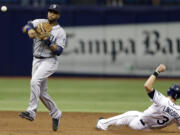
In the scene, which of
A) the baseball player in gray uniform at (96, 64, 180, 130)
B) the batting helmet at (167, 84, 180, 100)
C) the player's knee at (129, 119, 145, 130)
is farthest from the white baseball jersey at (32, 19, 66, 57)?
the batting helmet at (167, 84, 180, 100)

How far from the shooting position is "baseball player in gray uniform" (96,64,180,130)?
8703 millimetres

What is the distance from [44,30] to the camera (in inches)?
362

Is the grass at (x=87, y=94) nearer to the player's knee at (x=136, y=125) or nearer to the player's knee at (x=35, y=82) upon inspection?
the player's knee at (x=136, y=125)

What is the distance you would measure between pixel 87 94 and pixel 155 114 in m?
7.02

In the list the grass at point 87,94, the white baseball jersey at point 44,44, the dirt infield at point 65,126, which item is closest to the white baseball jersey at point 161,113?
the dirt infield at point 65,126

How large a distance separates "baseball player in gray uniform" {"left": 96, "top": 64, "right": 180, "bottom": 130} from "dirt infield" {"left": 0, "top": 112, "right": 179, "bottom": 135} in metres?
0.15

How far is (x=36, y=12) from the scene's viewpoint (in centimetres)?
2042

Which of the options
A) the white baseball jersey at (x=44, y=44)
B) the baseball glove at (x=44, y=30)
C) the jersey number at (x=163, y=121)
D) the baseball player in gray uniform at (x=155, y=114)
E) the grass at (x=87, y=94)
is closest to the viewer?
the baseball player in gray uniform at (x=155, y=114)

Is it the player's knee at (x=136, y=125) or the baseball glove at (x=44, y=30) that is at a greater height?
the baseball glove at (x=44, y=30)

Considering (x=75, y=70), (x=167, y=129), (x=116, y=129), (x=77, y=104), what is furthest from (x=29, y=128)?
(x=75, y=70)

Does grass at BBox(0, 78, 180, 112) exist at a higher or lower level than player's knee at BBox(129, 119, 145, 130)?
lower

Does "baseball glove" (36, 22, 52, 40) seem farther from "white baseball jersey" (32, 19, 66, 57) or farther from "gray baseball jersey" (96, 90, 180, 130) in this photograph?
"gray baseball jersey" (96, 90, 180, 130)

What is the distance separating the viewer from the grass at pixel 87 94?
13.3 meters

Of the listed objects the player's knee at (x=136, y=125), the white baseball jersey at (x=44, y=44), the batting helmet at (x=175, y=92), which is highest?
the white baseball jersey at (x=44, y=44)
